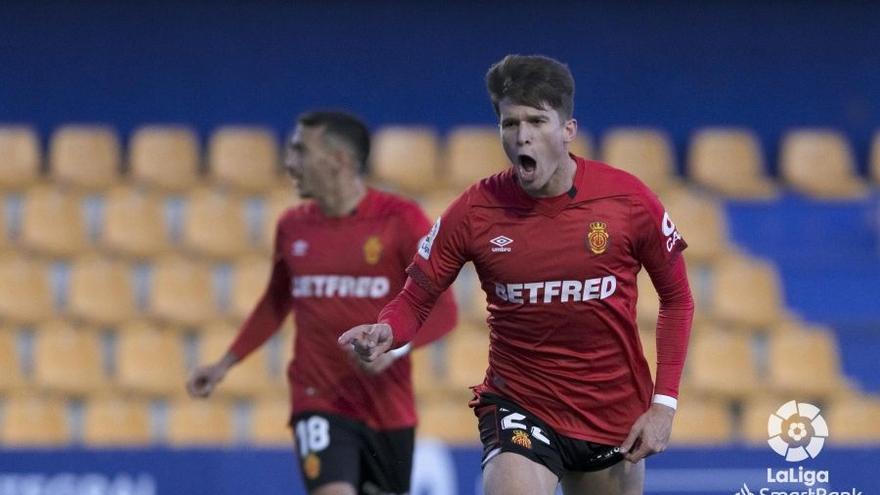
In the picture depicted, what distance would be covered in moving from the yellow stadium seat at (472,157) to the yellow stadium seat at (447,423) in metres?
2.59

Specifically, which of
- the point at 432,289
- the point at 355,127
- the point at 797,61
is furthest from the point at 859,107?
the point at 432,289

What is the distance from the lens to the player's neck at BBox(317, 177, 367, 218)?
6.31 metres

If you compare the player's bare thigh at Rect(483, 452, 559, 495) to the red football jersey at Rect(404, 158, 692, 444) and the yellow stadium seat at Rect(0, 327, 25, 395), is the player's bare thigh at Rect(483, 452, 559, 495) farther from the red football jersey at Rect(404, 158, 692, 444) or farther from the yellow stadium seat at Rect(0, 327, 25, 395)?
the yellow stadium seat at Rect(0, 327, 25, 395)

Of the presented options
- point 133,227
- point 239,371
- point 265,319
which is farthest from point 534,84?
point 133,227

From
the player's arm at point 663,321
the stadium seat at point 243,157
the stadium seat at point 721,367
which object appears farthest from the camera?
the stadium seat at point 243,157

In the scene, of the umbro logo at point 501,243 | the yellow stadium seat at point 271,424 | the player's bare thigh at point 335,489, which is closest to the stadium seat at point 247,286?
the yellow stadium seat at point 271,424

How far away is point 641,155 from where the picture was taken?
38.6 feet

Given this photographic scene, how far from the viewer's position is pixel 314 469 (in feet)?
19.5

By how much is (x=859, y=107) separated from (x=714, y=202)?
219 cm

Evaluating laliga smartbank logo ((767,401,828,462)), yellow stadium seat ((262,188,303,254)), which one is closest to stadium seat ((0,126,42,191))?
yellow stadium seat ((262,188,303,254))

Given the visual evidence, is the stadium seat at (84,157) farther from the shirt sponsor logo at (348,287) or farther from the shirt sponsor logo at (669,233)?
the shirt sponsor logo at (669,233)

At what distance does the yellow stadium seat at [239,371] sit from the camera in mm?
9742

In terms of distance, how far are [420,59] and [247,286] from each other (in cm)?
362

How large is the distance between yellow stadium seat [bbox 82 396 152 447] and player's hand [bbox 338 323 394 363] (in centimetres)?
534
